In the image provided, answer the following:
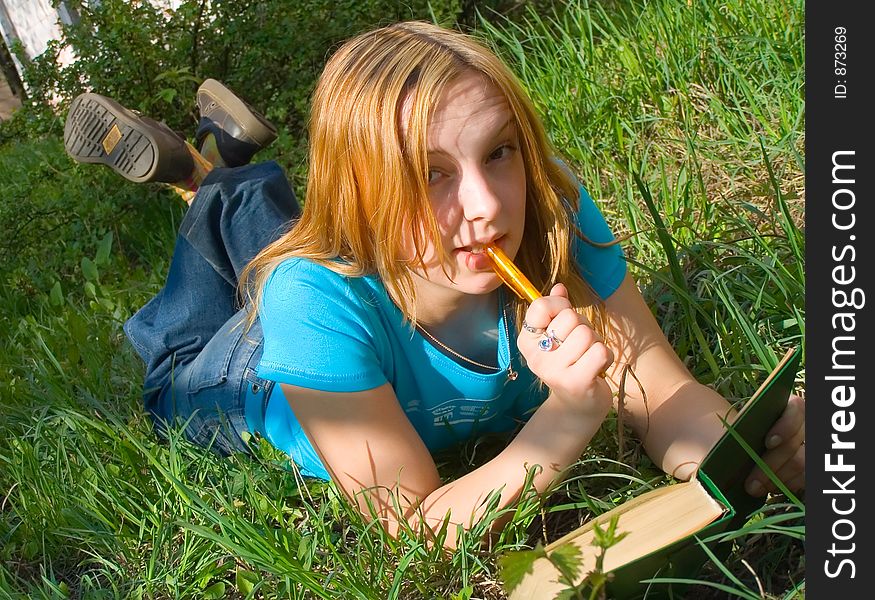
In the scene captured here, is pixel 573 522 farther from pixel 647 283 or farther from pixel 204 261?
pixel 204 261

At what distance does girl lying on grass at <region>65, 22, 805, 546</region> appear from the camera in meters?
1.44

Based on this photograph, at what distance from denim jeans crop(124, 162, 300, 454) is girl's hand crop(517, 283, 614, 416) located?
0.82m

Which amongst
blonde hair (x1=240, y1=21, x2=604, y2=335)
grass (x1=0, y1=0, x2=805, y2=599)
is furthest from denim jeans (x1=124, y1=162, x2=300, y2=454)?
blonde hair (x1=240, y1=21, x2=604, y2=335)

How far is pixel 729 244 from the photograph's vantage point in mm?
2047

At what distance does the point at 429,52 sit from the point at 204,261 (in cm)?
97

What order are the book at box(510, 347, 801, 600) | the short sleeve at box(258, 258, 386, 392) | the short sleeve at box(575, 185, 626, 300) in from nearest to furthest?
the book at box(510, 347, 801, 600)
the short sleeve at box(258, 258, 386, 392)
the short sleeve at box(575, 185, 626, 300)

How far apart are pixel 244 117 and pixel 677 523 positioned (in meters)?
1.69

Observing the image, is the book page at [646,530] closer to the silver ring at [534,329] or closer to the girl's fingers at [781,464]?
the girl's fingers at [781,464]

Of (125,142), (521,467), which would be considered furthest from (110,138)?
(521,467)

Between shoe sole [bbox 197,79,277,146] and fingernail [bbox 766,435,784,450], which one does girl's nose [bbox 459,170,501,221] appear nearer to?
fingernail [bbox 766,435,784,450]

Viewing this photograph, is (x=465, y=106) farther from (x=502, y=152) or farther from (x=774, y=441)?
(x=774, y=441)

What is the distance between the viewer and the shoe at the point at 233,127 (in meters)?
2.50

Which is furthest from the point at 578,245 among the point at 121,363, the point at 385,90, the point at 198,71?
the point at 198,71

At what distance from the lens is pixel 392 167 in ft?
4.73
